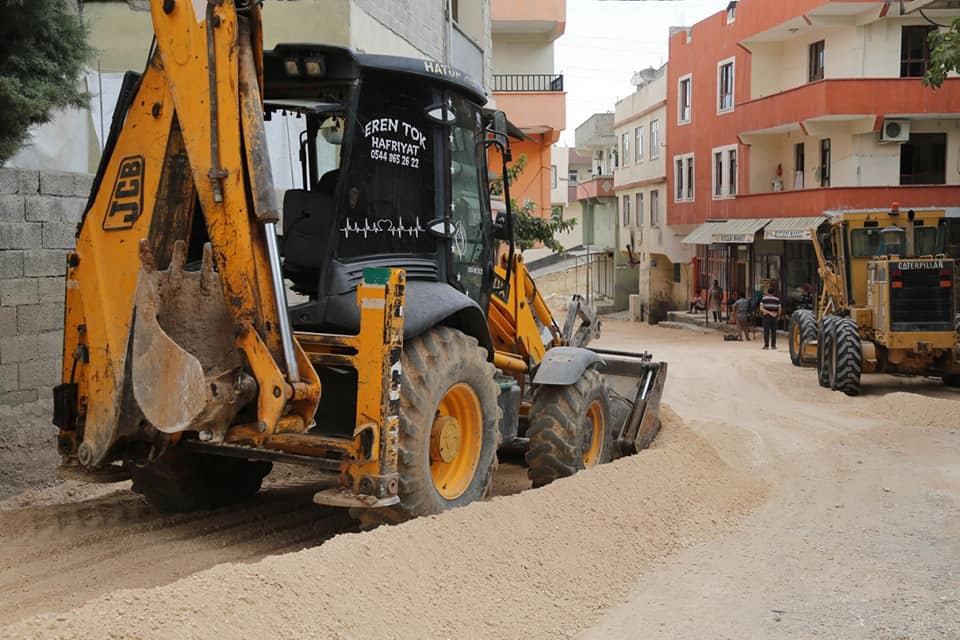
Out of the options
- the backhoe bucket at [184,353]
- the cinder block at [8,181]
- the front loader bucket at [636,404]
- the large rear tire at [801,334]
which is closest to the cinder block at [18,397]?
the cinder block at [8,181]

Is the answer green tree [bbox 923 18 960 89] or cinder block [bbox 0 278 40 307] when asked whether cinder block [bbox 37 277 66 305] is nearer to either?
cinder block [bbox 0 278 40 307]

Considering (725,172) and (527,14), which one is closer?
(725,172)

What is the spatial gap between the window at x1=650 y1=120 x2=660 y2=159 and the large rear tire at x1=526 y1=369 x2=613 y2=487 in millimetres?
33722

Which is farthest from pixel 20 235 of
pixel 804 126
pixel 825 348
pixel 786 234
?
pixel 804 126

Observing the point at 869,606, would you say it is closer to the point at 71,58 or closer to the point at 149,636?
the point at 149,636

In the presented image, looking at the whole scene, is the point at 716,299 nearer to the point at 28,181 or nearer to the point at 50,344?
the point at 50,344

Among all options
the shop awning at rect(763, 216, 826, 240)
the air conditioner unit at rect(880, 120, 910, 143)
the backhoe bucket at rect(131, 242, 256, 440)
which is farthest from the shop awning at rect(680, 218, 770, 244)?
the backhoe bucket at rect(131, 242, 256, 440)

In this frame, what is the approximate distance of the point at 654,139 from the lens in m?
41.2

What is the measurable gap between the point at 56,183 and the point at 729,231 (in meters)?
24.9

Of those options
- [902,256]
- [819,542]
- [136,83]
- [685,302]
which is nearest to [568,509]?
[819,542]

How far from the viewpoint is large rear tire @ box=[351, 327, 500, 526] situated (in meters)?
5.74

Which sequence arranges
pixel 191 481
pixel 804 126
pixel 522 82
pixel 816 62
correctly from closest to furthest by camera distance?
pixel 191 481, pixel 804 126, pixel 816 62, pixel 522 82

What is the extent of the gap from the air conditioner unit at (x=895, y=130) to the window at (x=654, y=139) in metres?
14.4

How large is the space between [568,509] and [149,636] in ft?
10.5
